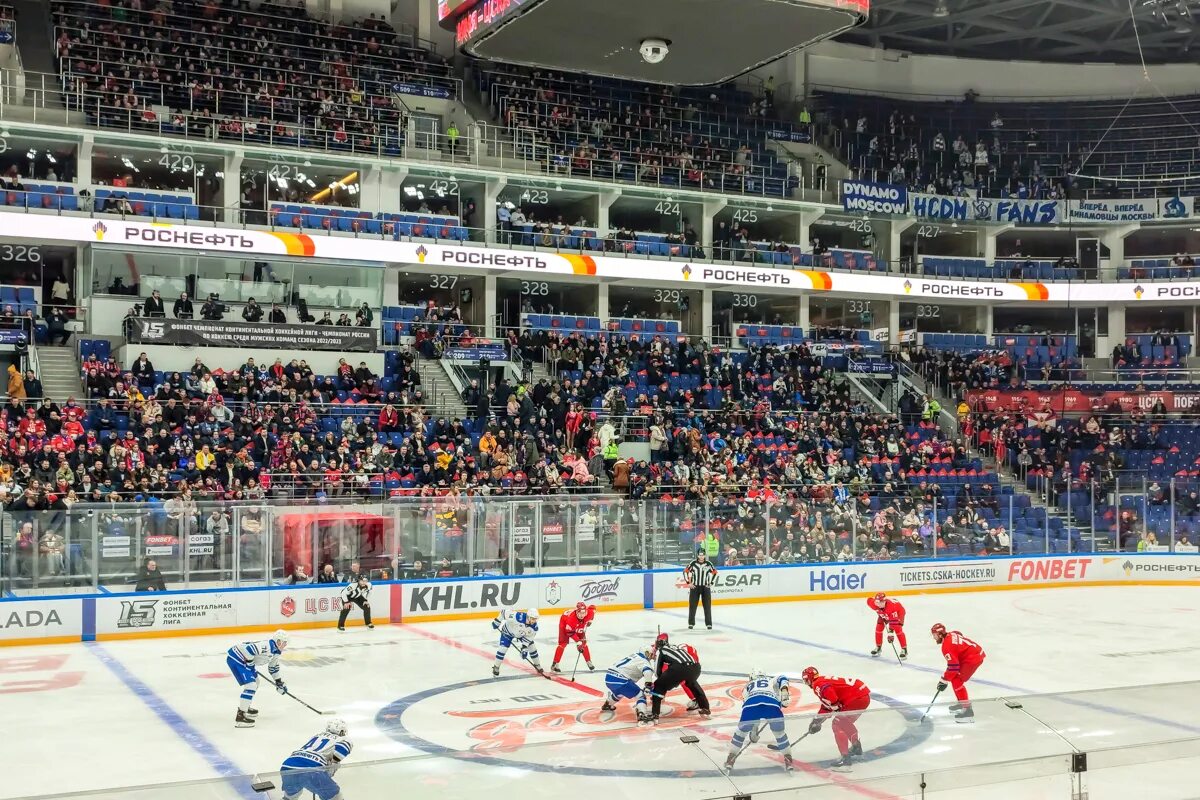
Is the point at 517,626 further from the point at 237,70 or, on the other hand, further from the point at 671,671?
the point at 237,70

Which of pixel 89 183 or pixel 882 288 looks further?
pixel 882 288

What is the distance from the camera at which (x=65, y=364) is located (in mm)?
28344

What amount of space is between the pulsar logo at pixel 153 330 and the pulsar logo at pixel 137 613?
34.6 feet

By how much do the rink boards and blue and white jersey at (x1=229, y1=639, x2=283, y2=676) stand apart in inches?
287

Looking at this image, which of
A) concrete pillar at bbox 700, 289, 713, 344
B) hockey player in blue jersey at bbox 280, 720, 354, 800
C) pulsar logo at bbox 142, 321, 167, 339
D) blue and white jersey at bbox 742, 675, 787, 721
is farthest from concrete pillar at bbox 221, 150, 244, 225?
hockey player in blue jersey at bbox 280, 720, 354, 800

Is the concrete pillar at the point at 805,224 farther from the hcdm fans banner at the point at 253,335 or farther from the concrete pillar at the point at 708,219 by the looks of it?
the hcdm fans banner at the point at 253,335

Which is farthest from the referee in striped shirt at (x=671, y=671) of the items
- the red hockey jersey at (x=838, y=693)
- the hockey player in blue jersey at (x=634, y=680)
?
the red hockey jersey at (x=838, y=693)

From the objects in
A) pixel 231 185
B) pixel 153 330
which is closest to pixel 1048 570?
pixel 153 330

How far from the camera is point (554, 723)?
13.2 m

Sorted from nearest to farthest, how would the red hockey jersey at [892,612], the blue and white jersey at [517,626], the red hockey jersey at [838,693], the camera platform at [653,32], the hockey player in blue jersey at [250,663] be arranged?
the camera platform at [653,32] → the red hockey jersey at [838,693] → the hockey player in blue jersey at [250,663] → the blue and white jersey at [517,626] → the red hockey jersey at [892,612]

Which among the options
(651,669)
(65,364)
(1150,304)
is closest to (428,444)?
(65,364)

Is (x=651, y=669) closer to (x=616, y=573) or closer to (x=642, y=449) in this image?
(x=616, y=573)

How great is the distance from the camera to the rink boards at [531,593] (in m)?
19.5

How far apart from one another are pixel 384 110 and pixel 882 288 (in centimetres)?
1707
